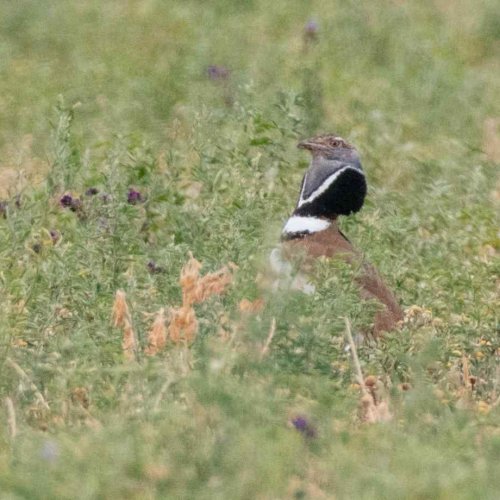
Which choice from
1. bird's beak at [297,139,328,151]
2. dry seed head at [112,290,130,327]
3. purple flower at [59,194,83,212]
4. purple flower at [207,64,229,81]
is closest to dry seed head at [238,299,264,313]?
dry seed head at [112,290,130,327]

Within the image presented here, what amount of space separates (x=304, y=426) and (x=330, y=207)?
102 inches

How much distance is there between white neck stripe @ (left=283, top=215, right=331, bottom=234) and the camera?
6.73 meters

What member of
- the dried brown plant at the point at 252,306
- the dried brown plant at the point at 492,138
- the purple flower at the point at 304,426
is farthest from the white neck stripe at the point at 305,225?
the dried brown plant at the point at 492,138

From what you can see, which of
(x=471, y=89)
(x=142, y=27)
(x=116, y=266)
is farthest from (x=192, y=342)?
(x=142, y=27)

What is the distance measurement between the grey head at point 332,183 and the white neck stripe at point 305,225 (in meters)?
0.03

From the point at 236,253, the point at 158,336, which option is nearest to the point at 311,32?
the point at 236,253

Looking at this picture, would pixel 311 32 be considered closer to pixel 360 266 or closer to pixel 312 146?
pixel 312 146

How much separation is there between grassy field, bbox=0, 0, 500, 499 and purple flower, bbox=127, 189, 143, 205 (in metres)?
0.02

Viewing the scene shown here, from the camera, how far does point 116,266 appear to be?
6.29 m

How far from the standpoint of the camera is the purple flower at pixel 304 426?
4277 mm

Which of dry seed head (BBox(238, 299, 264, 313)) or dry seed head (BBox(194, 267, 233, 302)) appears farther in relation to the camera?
dry seed head (BBox(194, 267, 233, 302))

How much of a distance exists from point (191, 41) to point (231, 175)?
14.1ft

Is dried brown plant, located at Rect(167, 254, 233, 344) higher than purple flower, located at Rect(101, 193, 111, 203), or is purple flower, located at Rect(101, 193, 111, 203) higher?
dried brown plant, located at Rect(167, 254, 233, 344)

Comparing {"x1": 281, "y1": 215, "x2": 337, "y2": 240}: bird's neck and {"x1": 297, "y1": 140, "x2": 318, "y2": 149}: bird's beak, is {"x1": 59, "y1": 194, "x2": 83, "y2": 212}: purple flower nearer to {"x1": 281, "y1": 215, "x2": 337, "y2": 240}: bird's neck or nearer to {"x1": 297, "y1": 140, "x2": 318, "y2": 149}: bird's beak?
{"x1": 281, "y1": 215, "x2": 337, "y2": 240}: bird's neck
